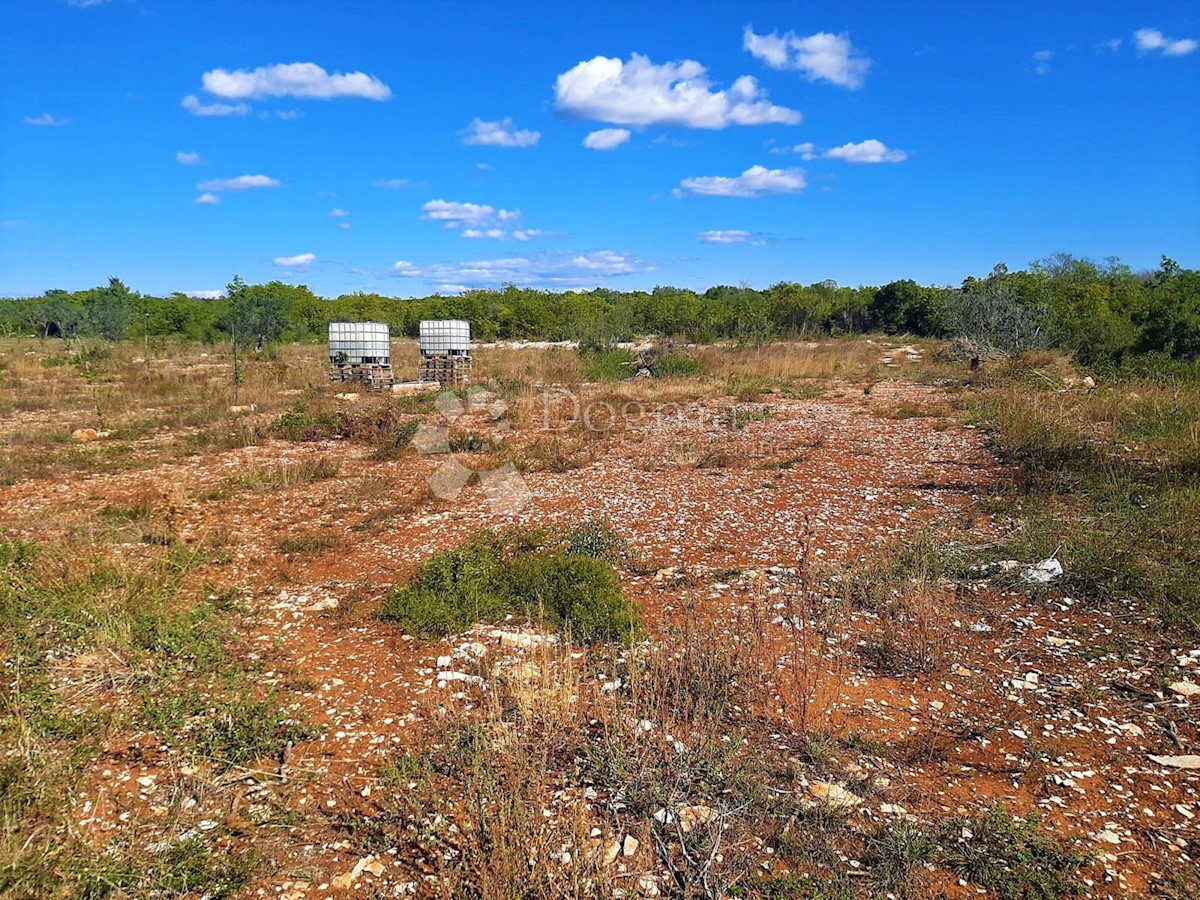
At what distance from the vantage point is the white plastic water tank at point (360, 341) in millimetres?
15680

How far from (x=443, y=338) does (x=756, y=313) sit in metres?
19.5

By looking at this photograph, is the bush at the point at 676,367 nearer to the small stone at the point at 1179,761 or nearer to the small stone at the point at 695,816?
the small stone at the point at 1179,761

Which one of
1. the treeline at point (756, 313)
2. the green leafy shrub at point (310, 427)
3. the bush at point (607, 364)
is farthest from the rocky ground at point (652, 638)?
the treeline at point (756, 313)

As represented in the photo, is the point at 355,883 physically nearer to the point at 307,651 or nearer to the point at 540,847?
the point at 540,847

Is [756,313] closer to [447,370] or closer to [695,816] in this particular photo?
[447,370]

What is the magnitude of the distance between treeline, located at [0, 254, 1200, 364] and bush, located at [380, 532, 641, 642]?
16141 mm

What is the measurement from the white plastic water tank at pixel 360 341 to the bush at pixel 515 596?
11.9 m

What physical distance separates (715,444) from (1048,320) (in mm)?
12849

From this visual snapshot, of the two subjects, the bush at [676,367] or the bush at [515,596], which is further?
the bush at [676,367]

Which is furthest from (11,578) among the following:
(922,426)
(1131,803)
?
(922,426)

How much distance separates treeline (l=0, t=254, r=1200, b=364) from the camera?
16266 millimetres

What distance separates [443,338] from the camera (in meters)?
16.3

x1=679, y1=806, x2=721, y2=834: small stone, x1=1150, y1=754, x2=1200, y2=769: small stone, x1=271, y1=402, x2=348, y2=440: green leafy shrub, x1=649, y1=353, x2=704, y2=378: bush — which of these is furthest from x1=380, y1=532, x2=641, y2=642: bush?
x1=649, y1=353, x2=704, y2=378: bush

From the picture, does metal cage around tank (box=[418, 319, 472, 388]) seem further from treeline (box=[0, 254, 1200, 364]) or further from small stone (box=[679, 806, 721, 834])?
small stone (box=[679, 806, 721, 834])
